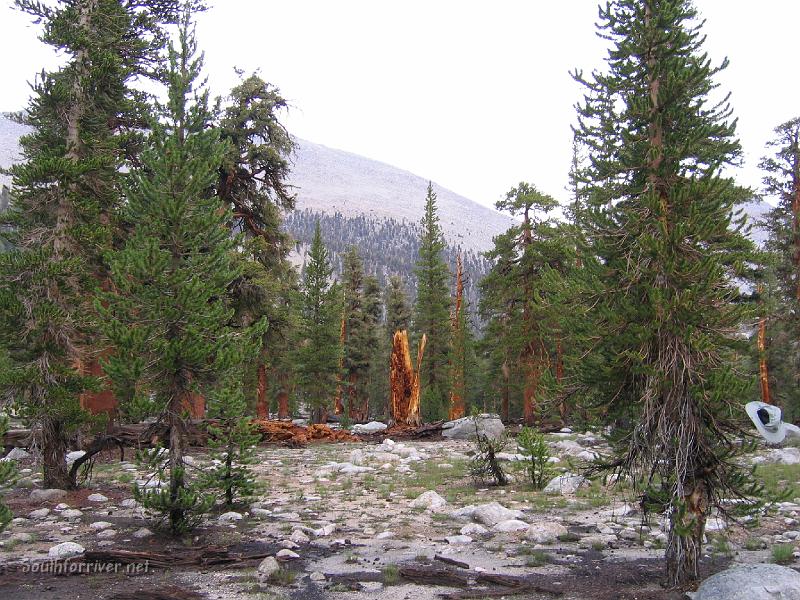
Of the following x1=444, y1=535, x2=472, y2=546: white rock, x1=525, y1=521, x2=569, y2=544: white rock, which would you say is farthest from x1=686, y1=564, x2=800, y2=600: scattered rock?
x1=444, y1=535, x2=472, y2=546: white rock

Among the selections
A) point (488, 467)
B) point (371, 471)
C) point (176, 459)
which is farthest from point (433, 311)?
point (176, 459)

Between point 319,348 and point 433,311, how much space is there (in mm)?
10689

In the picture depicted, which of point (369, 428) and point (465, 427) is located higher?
point (465, 427)

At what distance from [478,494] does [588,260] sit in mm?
6567

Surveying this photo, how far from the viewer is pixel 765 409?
610 centimetres

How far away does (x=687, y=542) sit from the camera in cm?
623

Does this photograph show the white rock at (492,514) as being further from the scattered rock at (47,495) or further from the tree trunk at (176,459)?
the scattered rock at (47,495)

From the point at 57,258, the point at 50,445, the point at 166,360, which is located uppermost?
the point at 57,258

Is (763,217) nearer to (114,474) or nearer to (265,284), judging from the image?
(265,284)

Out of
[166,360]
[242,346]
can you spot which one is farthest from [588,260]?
[166,360]

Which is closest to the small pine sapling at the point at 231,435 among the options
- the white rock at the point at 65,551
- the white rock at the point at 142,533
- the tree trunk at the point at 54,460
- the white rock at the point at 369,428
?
the white rock at the point at 142,533

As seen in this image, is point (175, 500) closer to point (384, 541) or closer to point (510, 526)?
point (384, 541)

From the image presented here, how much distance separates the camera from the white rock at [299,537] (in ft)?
26.2

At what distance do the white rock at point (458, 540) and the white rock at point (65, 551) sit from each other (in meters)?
5.00
